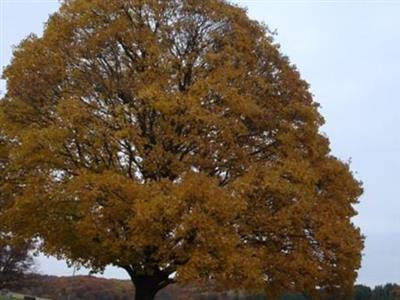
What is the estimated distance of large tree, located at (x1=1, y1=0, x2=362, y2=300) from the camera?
64.4 feet

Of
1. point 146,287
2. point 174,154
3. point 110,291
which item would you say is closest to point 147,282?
point 146,287

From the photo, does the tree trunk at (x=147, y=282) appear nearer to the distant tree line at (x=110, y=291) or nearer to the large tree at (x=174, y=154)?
the large tree at (x=174, y=154)

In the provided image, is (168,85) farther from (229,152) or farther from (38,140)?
(38,140)

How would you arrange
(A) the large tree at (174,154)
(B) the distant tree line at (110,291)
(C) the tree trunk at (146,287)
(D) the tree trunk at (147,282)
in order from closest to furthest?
1. (A) the large tree at (174,154)
2. (D) the tree trunk at (147,282)
3. (C) the tree trunk at (146,287)
4. (B) the distant tree line at (110,291)

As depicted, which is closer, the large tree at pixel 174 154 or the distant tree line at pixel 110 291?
the large tree at pixel 174 154

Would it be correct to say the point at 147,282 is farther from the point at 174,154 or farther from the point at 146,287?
Result: the point at 174,154

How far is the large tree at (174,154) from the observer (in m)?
19.6

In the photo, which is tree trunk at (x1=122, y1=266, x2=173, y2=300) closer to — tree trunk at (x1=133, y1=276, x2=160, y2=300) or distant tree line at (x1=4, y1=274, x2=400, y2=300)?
tree trunk at (x1=133, y1=276, x2=160, y2=300)

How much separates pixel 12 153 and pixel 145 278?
19.2 ft

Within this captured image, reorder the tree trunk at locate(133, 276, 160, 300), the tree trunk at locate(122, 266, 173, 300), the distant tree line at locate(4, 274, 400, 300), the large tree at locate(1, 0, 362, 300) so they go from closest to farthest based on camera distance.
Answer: the large tree at locate(1, 0, 362, 300), the tree trunk at locate(122, 266, 173, 300), the tree trunk at locate(133, 276, 160, 300), the distant tree line at locate(4, 274, 400, 300)

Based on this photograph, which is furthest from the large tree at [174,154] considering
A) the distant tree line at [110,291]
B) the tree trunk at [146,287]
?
the distant tree line at [110,291]

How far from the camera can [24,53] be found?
78.2 feet

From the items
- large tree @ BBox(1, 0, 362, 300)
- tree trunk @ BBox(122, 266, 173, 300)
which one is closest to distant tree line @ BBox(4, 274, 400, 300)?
large tree @ BBox(1, 0, 362, 300)

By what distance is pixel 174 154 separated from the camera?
2217 centimetres
